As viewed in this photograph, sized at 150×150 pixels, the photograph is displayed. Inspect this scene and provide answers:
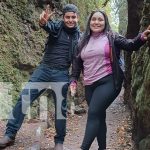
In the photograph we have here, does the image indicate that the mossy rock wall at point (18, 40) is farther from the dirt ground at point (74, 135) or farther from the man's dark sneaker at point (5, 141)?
the man's dark sneaker at point (5, 141)

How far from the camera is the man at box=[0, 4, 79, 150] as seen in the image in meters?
6.00

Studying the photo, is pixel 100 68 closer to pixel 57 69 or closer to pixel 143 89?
pixel 143 89

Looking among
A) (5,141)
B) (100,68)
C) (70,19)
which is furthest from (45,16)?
(5,141)

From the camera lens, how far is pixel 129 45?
500cm

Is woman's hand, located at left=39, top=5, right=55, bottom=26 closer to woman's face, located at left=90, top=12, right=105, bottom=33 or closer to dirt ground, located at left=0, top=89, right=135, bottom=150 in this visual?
woman's face, located at left=90, top=12, right=105, bottom=33

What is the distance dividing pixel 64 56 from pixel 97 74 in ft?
3.47

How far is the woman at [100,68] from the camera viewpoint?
5070 millimetres

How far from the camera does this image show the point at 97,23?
5227 millimetres

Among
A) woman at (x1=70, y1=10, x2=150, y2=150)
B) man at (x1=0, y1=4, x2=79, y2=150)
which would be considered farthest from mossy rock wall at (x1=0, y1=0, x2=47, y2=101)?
woman at (x1=70, y1=10, x2=150, y2=150)

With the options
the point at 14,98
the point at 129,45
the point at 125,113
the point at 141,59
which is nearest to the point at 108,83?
the point at 129,45

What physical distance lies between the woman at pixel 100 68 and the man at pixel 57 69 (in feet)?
2.63

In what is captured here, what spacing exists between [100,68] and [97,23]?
623 mm

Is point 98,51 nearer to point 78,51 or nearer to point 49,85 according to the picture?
point 78,51

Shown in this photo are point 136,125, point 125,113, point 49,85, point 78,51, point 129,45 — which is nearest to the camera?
point 129,45
